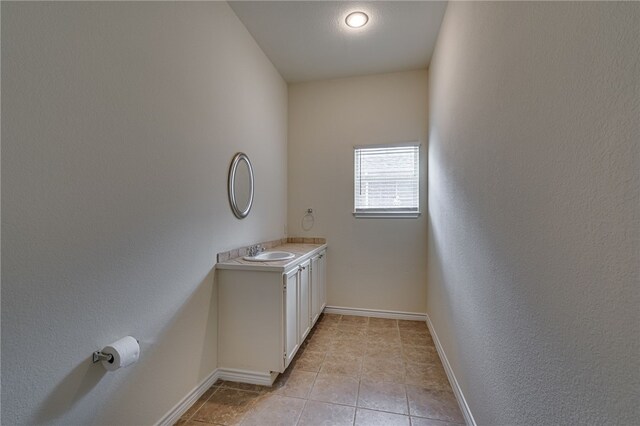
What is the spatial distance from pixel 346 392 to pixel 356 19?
3.05 meters

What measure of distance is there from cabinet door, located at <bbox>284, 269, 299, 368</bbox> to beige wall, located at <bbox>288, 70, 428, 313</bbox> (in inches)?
49.0

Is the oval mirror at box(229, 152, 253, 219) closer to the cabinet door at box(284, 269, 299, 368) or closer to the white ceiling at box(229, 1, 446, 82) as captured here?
the cabinet door at box(284, 269, 299, 368)

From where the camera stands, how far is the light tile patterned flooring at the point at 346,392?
164 cm

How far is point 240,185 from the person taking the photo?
2.36m

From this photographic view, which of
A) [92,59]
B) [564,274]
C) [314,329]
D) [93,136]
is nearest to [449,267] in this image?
[564,274]

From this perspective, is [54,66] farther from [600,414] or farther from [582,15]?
[600,414]

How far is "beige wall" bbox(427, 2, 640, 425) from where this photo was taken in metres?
0.58

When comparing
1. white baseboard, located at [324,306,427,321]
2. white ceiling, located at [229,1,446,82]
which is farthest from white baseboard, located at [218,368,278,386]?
white ceiling, located at [229,1,446,82]

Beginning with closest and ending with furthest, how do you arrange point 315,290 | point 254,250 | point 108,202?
point 108,202, point 254,250, point 315,290

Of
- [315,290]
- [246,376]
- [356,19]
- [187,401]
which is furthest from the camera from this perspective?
[315,290]


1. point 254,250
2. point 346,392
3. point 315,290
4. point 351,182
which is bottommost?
point 346,392

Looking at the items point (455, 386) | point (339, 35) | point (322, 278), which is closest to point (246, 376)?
point (322, 278)

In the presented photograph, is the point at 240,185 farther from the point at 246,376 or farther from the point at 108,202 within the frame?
the point at 246,376

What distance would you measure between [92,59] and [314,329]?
9.18 feet
